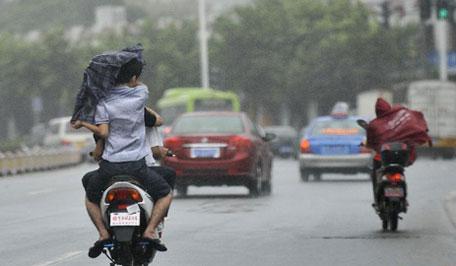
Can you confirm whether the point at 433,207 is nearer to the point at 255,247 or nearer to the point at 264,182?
the point at 264,182

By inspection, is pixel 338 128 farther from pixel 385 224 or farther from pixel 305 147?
pixel 385 224

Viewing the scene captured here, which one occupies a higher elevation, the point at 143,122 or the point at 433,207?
the point at 143,122

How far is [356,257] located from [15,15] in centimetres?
12975

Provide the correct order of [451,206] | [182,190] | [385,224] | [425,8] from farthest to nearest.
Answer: [425,8]
[182,190]
[451,206]
[385,224]

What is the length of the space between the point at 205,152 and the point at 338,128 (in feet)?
27.7

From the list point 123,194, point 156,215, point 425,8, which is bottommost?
point 156,215

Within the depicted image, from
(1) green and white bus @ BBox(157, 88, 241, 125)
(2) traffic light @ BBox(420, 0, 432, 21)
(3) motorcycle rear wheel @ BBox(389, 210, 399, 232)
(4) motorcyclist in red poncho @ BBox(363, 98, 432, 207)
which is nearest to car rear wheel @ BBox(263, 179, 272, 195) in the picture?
(4) motorcyclist in red poncho @ BBox(363, 98, 432, 207)

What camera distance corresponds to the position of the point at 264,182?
27344 mm

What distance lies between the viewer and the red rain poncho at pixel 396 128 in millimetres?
17359

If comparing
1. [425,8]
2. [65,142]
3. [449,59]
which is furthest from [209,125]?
[449,59]

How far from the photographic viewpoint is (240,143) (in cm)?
2569

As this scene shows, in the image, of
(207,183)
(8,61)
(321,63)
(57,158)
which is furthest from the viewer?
(8,61)

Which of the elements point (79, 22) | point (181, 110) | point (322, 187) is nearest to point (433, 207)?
point (322, 187)

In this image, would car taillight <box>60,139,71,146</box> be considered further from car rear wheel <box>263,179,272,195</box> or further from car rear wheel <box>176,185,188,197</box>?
car rear wheel <box>176,185,188,197</box>
